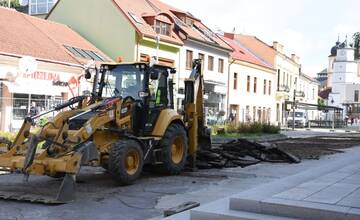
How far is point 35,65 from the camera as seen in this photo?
26.3m

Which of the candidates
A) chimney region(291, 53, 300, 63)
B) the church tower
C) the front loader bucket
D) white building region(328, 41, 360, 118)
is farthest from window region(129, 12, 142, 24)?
the church tower

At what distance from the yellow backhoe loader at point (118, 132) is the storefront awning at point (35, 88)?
48.5 feet

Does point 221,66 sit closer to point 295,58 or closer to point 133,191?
point 295,58

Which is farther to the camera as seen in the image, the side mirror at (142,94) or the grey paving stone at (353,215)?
the side mirror at (142,94)

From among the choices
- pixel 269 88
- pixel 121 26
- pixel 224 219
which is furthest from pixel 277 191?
pixel 269 88

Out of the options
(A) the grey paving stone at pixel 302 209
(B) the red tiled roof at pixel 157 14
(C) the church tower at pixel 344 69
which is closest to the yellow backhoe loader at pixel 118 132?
(A) the grey paving stone at pixel 302 209

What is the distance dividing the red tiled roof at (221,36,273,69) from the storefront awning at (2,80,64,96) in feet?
80.0

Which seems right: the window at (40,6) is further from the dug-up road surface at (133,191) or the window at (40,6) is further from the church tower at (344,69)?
the church tower at (344,69)

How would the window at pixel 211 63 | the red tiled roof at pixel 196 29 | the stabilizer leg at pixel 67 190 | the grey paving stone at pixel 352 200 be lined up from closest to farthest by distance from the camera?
the grey paving stone at pixel 352 200 < the stabilizer leg at pixel 67 190 < the red tiled roof at pixel 196 29 < the window at pixel 211 63

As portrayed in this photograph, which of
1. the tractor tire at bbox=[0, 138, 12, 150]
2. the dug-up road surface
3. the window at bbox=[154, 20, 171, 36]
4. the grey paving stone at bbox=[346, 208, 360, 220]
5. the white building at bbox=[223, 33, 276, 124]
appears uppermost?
the window at bbox=[154, 20, 171, 36]

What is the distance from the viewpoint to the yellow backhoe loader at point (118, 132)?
9.97 metres

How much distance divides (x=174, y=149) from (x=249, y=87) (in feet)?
142

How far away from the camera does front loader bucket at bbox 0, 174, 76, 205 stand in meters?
9.38

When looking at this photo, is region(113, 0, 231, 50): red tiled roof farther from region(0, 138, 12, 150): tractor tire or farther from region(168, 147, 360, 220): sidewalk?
region(168, 147, 360, 220): sidewalk
